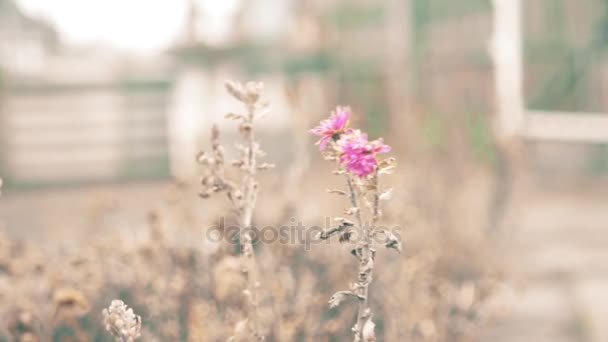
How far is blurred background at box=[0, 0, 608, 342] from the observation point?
2.17 meters

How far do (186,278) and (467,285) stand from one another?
48.3 inches

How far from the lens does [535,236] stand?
4.35m

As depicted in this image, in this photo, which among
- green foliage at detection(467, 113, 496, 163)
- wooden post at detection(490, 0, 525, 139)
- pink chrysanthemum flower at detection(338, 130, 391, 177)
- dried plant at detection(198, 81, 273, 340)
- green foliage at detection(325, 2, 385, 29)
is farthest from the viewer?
green foliage at detection(325, 2, 385, 29)

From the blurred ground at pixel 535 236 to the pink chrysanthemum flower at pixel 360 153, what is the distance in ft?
3.66

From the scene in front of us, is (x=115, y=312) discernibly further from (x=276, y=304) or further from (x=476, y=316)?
(x=476, y=316)

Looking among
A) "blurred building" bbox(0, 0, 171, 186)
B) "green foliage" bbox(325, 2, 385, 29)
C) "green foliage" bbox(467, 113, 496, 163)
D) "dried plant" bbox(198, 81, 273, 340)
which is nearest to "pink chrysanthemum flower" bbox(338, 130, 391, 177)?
"dried plant" bbox(198, 81, 273, 340)

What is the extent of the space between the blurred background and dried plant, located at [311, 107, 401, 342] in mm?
587

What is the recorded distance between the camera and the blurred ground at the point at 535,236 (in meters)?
2.77

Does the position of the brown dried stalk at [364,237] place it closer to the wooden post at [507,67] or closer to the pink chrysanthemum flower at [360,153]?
the pink chrysanthemum flower at [360,153]

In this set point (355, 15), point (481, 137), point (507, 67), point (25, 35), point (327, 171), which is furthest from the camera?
point (25, 35)

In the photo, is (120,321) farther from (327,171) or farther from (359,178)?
(327,171)

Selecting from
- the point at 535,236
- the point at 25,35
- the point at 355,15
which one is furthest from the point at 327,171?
the point at 25,35

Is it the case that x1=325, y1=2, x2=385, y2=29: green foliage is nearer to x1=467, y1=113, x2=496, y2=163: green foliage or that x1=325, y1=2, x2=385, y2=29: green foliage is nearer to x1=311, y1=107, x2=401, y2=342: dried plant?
x1=467, y1=113, x2=496, y2=163: green foliage

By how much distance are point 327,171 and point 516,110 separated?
364 centimetres
